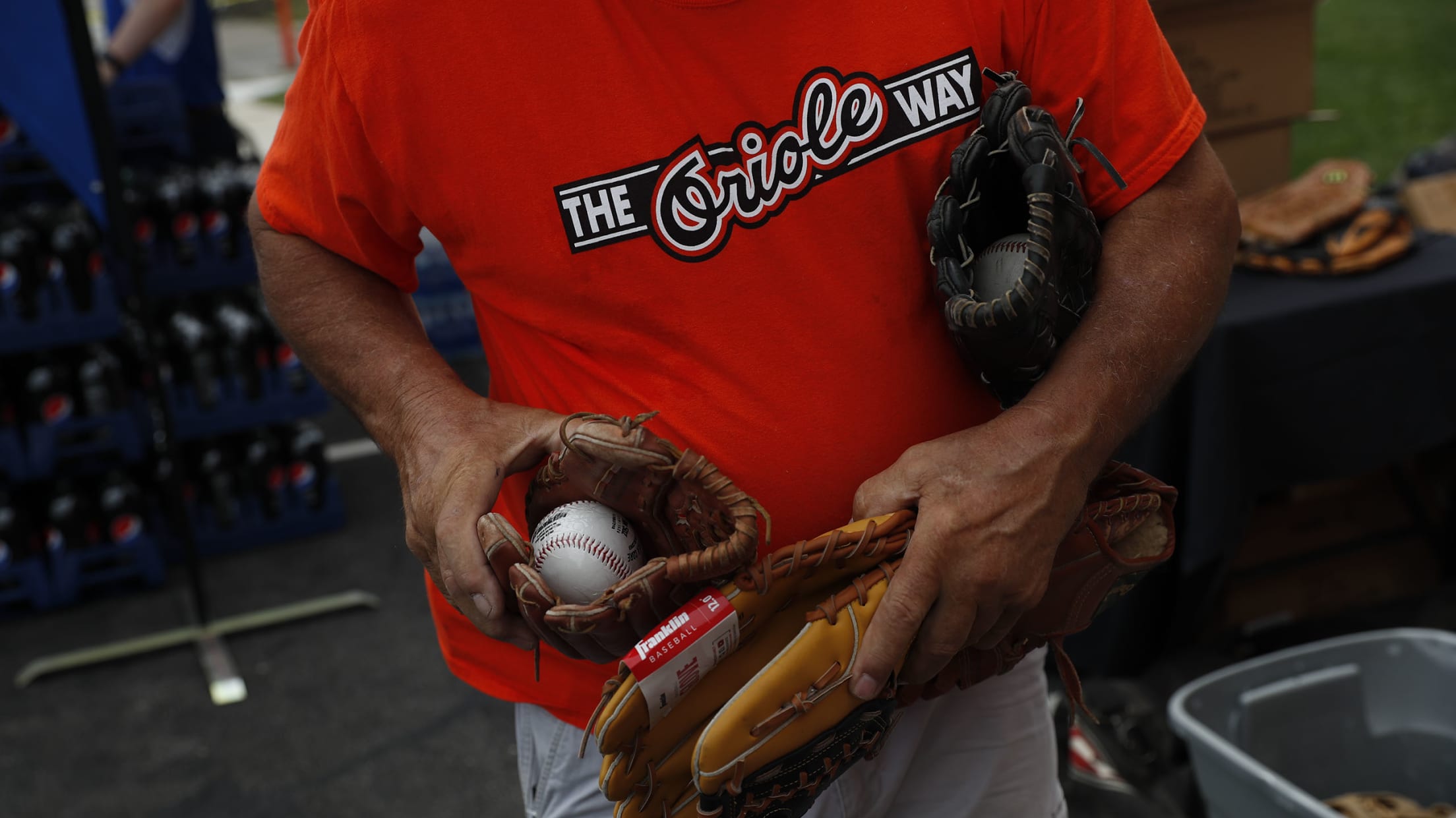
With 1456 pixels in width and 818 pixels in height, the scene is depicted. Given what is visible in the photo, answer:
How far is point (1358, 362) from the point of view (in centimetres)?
314

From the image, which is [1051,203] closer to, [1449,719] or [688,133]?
[688,133]

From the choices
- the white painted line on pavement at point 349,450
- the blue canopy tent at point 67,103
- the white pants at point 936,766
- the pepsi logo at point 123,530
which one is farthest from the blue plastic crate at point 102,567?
the white pants at point 936,766

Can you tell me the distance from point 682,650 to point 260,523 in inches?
159

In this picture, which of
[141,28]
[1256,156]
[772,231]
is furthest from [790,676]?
[141,28]

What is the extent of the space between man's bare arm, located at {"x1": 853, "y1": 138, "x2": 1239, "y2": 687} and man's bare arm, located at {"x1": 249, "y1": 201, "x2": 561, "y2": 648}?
413 millimetres

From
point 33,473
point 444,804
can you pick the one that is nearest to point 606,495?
point 444,804

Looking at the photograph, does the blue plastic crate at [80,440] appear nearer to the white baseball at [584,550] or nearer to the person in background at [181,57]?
the person in background at [181,57]

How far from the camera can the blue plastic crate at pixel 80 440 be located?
4.15m

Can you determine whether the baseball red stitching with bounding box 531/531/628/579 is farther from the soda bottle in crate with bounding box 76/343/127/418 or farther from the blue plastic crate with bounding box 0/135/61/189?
the blue plastic crate with bounding box 0/135/61/189

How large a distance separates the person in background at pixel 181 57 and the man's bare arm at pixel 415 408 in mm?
3412

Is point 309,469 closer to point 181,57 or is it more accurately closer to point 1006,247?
point 181,57

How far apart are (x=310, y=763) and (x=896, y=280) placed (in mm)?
2713

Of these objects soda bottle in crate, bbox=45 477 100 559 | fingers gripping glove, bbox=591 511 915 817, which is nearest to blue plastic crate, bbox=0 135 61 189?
soda bottle in crate, bbox=45 477 100 559

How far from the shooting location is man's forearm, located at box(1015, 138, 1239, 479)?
4.21 ft
